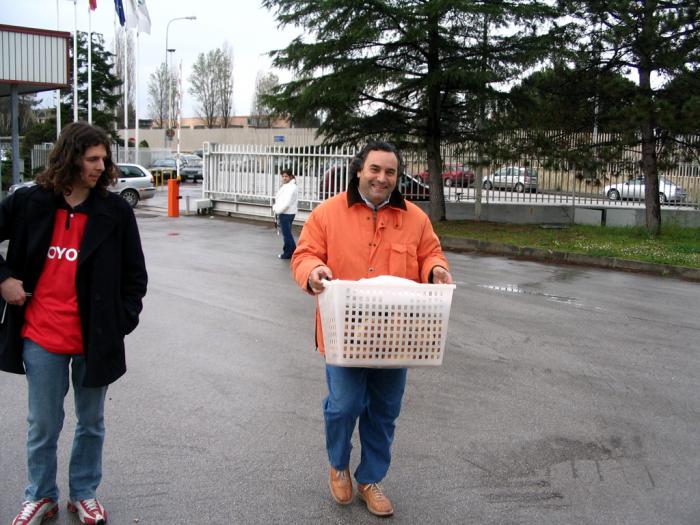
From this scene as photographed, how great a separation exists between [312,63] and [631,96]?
291 inches

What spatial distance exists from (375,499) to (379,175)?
5.62 ft

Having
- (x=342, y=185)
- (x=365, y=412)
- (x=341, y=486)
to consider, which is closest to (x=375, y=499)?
(x=341, y=486)

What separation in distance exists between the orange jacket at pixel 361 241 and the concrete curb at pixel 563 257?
10438mm

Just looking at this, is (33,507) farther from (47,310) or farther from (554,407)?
(554,407)

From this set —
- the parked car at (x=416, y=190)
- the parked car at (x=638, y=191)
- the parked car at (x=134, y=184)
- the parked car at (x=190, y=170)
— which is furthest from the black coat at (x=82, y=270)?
the parked car at (x=190, y=170)

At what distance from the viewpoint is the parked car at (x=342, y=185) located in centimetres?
1977

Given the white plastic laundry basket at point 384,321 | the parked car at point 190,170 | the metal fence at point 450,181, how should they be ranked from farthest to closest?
the parked car at point 190,170
the metal fence at point 450,181
the white plastic laundry basket at point 384,321

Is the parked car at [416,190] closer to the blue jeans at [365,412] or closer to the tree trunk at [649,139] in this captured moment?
the tree trunk at [649,139]

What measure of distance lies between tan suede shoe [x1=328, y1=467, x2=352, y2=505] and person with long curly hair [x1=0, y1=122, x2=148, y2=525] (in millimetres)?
1239

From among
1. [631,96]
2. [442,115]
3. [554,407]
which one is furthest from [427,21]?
[554,407]

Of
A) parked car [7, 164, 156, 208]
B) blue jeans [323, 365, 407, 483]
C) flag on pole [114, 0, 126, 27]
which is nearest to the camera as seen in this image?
blue jeans [323, 365, 407, 483]

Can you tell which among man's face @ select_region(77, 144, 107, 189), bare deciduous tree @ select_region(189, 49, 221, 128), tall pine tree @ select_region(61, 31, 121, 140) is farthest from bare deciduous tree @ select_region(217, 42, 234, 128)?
man's face @ select_region(77, 144, 107, 189)

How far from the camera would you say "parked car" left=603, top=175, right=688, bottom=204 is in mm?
19809

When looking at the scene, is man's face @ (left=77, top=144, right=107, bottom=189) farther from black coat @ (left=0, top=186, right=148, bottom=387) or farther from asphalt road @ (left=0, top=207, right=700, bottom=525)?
asphalt road @ (left=0, top=207, right=700, bottom=525)
